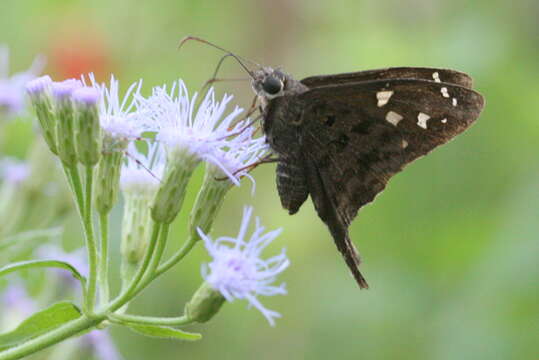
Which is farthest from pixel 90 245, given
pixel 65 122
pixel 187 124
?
pixel 187 124

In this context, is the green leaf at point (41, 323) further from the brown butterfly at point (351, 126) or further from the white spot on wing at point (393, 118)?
the white spot on wing at point (393, 118)

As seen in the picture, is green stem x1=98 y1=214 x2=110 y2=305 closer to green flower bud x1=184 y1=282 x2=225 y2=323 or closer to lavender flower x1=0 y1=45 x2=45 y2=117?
green flower bud x1=184 y1=282 x2=225 y2=323

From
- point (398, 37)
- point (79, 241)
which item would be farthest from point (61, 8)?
point (398, 37)

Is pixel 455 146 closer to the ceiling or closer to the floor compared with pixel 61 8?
closer to the floor

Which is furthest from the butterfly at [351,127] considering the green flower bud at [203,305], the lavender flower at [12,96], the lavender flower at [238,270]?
the lavender flower at [12,96]

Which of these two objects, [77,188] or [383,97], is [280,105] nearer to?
[383,97]

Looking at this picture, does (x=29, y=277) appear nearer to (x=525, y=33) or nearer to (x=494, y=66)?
(x=494, y=66)
